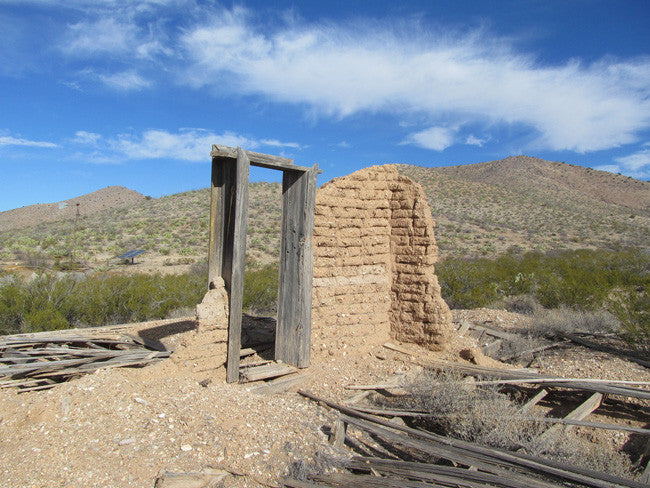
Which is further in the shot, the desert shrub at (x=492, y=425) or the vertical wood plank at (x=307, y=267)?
the vertical wood plank at (x=307, y=267)

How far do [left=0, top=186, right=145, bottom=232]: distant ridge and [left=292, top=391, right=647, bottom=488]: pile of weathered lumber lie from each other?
4909cm

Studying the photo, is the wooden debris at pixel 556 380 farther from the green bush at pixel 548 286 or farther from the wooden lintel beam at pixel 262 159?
the green bush at pixel 548 286

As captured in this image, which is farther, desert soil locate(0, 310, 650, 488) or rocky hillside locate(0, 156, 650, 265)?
rocky hillside locate(0, 156, 650, 265)

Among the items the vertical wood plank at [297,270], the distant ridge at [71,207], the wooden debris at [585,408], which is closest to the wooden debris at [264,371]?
the vertical wood plank at [297,270]

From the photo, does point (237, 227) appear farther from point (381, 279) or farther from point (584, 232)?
point (584, 232)

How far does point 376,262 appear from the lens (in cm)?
657

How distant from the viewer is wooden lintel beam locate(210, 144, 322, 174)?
5043 millimetres

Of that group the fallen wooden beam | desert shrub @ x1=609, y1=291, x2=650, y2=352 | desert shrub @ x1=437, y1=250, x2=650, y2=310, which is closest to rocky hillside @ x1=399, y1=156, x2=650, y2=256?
desert shrub @ x1=437, y1=250, x2=650, y2=310

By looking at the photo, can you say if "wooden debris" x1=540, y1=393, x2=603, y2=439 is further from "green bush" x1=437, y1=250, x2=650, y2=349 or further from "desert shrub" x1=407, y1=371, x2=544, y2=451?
"green bush" x1=437, y1=250, x2=650, y2=349

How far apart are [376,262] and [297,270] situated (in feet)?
4.60

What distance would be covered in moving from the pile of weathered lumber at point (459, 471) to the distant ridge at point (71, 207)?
49.1 meters

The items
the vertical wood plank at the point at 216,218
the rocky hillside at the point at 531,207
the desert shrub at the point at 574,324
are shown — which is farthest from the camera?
the rocky hillside at the point at 531,207

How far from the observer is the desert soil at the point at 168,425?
3338 millimetres

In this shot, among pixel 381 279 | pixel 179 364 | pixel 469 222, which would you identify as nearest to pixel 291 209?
pixel 381 279
